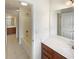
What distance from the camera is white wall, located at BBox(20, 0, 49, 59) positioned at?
10.8 ft

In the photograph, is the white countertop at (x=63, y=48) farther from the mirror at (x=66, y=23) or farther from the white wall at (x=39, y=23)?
the white wall at (x=39, y=23)

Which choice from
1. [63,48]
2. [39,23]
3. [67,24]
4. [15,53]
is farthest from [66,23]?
[15,53]

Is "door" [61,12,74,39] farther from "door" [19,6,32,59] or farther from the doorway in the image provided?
"door" [19,6,32,59]

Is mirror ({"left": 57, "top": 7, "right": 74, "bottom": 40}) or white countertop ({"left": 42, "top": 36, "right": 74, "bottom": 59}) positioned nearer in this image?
white countertop ({"left": 42, "top": 36, "right": 74, "bottom": 59})

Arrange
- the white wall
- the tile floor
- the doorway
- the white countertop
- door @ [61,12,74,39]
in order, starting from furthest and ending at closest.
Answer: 1. the tile floor
2. the doorway
3. the white wall
4. door @ [61,12,74,39]
5. the white countertop

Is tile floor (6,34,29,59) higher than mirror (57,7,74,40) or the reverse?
the reverse

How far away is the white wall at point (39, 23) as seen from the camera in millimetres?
3307

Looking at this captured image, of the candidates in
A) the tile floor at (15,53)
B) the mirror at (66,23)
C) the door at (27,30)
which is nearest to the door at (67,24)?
the mirror at (66,23)

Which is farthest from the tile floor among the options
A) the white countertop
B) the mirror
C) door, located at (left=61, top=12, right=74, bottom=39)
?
door, located at (left=61, top=12, right=74, bottom=39)

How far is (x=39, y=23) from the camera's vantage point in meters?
3.37
